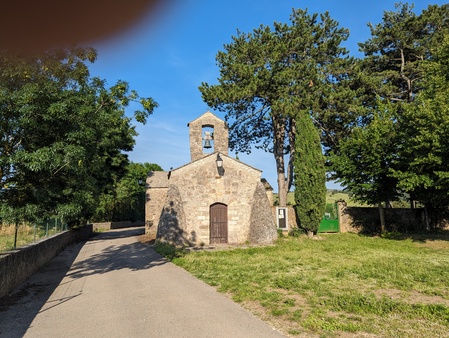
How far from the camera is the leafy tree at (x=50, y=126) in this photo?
6855mm

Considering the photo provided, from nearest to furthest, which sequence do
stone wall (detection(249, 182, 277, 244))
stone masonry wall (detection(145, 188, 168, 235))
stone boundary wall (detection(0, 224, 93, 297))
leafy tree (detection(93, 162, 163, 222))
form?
stone boundary wall (detection(0, 224, 93, 297)) → stone wall (detection(249, 182, 277, 244)) → stone masonry wall (detection(145, 188, 168, 235)) → leafy tree (detection(93, 162, 163, 222))

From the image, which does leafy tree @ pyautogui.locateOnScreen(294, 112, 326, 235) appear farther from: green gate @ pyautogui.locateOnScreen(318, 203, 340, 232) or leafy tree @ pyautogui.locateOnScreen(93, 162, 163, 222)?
leafy tree @ pyautogui.locateOnScreen(93, 162, 163, 222)

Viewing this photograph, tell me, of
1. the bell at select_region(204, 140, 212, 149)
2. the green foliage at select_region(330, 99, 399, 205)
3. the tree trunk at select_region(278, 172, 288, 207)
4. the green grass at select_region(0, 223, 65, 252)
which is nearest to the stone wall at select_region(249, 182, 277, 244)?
the bell at select_region(204, 140, 212, 149)

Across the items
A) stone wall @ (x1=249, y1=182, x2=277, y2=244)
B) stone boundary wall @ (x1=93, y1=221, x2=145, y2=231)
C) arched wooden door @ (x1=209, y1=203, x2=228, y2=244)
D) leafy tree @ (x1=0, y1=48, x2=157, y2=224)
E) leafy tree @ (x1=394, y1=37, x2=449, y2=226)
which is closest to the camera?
leafy tree @ (x1=0, y1=48, x2=157, y2=224)

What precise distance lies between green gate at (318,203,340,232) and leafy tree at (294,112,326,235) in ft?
7.11

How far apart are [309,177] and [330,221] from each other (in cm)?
465

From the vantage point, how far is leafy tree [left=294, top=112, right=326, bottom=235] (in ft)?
69.6

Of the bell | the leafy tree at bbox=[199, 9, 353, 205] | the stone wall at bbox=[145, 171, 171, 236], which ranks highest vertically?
the leafy tree at bbox=[199, 9, 353, 205]

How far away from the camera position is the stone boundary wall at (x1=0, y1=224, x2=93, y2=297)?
8.05 metres

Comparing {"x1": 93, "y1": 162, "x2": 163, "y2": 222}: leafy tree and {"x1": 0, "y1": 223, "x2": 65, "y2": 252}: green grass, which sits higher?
{"x1": 93, "y1": 162, "x2": 163, "y2": 222}: leafy tree

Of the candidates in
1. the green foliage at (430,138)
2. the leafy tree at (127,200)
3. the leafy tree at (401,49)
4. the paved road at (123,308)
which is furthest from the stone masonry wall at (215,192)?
the leafy tree at (127,200)

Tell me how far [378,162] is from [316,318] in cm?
1652

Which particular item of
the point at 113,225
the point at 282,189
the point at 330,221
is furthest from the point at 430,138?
the point at 113,225

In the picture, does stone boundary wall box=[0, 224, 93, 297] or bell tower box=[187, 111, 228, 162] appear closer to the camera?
stone boundary wall box=[0, 224, 93, 297]
